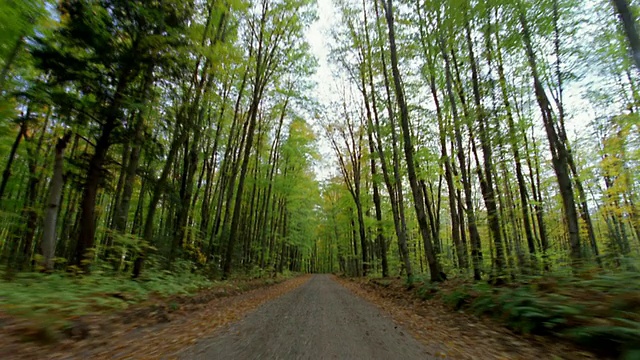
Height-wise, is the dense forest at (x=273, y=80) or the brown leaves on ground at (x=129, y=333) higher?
the dense forest at (x=273, y=80)

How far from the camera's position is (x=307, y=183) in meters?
25.5

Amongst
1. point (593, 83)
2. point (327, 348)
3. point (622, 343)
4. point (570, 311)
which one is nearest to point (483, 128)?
point (593, 83)

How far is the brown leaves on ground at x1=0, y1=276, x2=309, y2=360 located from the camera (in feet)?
10.5

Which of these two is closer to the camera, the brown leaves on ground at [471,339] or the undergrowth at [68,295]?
the brown leaves on ground at [471,339]

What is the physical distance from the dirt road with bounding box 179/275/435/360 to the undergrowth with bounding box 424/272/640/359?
6.03ft

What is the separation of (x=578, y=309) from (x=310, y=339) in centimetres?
371

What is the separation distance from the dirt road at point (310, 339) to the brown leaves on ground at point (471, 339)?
0.35m

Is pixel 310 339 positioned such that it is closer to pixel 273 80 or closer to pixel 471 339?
pixel 471 339

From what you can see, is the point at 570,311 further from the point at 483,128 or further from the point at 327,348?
the point at 483,128

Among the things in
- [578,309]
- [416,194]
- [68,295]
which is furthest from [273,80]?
[578,309]

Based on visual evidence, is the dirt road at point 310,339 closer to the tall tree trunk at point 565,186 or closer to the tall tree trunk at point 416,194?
the tall tree trunk at point 416,194

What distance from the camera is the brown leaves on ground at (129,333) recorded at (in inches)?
126

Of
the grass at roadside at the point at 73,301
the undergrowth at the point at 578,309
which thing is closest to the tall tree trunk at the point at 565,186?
the undergrowth at the point at 578,309

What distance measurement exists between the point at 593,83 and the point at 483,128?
2815 millimetres
